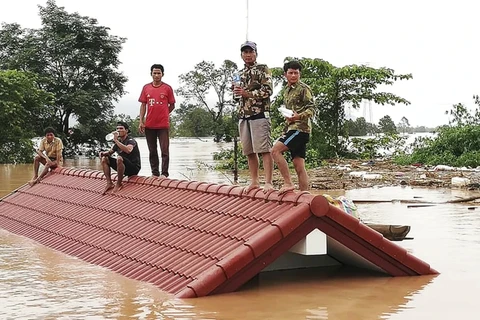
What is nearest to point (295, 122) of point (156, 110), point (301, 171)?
point (301, 171)

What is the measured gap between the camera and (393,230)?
33.8 ft

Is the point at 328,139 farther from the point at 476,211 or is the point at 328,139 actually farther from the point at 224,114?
the point at 224,114

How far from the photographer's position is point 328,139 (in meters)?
32.3

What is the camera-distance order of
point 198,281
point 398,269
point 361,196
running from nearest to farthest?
1. point 198,281
2. point 398,269
3. point 361,196

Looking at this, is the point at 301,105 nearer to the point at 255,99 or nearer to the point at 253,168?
the point at 255,99

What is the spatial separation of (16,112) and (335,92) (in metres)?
15.7

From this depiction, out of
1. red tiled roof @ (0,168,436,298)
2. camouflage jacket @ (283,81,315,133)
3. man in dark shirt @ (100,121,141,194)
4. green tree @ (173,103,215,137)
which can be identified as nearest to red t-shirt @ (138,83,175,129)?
man in dark shirt @ (100,121,141,194)

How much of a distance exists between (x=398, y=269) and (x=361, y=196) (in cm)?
958

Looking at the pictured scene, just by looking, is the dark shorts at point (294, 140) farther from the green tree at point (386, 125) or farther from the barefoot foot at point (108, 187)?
the green tree at point (386, 125)

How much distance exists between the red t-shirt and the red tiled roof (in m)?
1.07

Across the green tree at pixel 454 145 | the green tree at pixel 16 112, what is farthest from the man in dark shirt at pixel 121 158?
the green tree at pixel 16 112

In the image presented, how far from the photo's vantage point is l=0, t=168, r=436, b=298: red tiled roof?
23.2 ft

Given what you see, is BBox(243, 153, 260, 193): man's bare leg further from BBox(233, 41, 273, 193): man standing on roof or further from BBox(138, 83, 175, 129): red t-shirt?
BBox(138, 83, 175, 129): red t-shirt

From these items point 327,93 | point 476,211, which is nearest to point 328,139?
point 327,93
